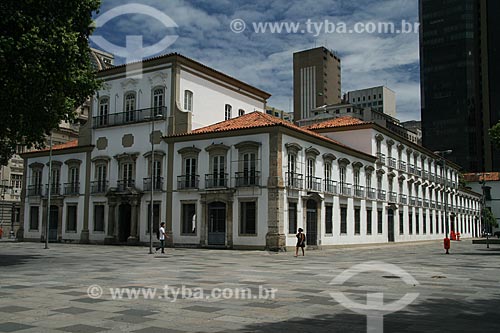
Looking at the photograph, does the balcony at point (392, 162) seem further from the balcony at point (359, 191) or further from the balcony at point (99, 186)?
the balcony at point (99, 186)

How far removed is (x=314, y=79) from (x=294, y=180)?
124 meters

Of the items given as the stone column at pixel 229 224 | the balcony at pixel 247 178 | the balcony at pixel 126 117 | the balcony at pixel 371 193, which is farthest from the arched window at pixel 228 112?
the balcony at pixel 371 193

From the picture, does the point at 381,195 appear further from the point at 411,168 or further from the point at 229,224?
the point at 229,224

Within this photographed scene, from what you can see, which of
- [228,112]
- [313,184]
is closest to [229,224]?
[313,184]

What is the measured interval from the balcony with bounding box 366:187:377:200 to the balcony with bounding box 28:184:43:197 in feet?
91.3

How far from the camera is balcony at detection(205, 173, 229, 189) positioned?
35.0 metres

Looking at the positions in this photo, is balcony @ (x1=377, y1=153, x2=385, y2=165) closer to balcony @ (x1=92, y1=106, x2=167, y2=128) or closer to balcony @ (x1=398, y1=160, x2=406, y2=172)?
balcony @ (x1=398, y1=160, x2=406, y2=172)

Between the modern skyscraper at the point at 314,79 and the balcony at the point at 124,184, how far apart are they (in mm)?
114771

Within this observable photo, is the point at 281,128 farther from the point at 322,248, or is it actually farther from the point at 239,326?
the point at 239,326

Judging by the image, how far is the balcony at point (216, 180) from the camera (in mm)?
35031

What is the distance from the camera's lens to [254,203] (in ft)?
111

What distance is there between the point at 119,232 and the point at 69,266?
821 inches

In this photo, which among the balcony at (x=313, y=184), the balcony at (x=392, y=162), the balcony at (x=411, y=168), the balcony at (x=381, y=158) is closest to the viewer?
the balcony at (x=313, y=184)

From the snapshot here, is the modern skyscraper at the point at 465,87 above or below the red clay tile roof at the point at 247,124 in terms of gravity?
above
